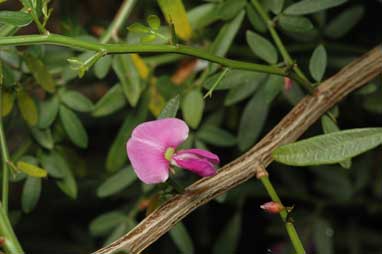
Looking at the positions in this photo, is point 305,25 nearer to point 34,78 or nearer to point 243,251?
point 34,78

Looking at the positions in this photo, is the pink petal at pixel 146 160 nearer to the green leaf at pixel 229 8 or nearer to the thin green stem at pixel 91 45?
the thin green stem at pixel 91 45

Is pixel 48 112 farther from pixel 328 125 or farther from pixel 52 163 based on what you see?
pixel 328 125

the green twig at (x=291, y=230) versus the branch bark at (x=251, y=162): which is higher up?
the branch bark at (x=251, y=162)

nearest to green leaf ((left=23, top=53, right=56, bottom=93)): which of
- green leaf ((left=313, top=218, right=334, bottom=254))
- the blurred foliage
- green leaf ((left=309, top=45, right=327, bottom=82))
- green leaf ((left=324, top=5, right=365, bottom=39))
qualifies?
the blurred foliage

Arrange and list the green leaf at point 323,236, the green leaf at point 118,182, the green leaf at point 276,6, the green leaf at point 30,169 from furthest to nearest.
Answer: the green leaf at point 323,236 < the green leaf at point 118,182 < the green leaf at point 276,6 < the green leaf at point 30,169

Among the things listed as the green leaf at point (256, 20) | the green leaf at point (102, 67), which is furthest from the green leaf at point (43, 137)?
the green leaf at point (256, 20)

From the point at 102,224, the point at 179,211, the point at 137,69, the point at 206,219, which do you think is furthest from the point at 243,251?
the point at 179,211
